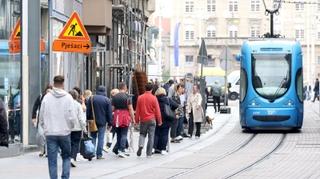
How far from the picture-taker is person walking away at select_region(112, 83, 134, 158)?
74.4 ft

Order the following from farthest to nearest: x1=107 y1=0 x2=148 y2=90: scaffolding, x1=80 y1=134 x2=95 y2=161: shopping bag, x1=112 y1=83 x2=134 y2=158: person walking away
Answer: x1=107 y1=0 x2=148 y2=90: scaffolding
x1=112 y1=83 x2=134 y2=158: person walking away
x1=80 y1=134 x2=95 y2=161: shopping bag

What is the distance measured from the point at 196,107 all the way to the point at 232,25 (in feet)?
311

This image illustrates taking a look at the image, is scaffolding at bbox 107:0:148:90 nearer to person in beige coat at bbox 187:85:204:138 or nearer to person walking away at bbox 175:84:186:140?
person walking away at bbox 175:84:186:140

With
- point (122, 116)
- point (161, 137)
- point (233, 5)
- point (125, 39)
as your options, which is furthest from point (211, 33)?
point (122, 116)

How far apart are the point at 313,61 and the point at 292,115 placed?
86.6 meters

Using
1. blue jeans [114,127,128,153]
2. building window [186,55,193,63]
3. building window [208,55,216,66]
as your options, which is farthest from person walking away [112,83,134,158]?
building window [186,55,193,63]

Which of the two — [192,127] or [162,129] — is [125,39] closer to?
[192,127]

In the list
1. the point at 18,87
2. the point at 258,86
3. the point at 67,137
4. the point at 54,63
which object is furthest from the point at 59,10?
the point at 67,137

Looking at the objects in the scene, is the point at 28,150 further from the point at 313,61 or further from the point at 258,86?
the point at 313,61

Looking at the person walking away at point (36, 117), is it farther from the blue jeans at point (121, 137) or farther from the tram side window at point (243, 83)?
the tram side window at point (243, 83)

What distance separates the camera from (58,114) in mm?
15117

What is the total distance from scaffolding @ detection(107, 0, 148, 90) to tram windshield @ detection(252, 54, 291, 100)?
4.67 meters

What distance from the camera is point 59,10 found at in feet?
88.4

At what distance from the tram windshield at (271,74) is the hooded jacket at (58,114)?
58.2ft
